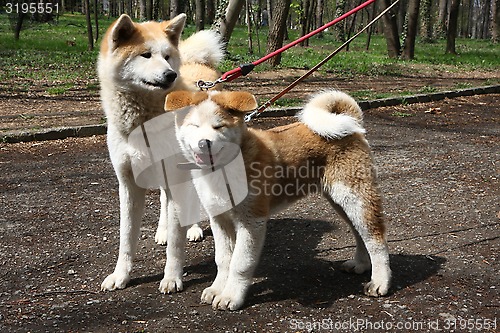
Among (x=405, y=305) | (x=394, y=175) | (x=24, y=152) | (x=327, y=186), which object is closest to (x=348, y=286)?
(x=405, y=305)

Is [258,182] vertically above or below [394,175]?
above

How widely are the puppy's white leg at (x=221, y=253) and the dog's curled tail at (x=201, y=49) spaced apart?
181cm

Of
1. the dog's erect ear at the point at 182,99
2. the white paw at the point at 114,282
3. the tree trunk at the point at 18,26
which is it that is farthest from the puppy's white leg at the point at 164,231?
the tree trunk at the point at 18,26

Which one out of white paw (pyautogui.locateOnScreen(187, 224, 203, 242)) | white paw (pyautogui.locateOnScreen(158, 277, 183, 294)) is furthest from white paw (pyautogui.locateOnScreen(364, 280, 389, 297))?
white paw (pyautogui.locateOnScreen(187, 224, 203, 242))

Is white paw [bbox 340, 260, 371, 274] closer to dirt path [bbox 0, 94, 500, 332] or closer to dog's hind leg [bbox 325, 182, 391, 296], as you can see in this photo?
dirt path [bbox 0, 94, 500, 332]

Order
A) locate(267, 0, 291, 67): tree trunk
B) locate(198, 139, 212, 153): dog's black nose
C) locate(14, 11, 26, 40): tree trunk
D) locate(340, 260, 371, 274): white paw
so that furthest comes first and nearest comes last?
locate(14, 11, 26, 40): tree trunk → locate(267, 0, 291, 67): tree trunk → locate(340, 260, 371, 274): white paw → locate(198, 139, 212, 153): dog's black nose

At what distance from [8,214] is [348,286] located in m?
3.31

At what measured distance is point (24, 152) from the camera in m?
7.44

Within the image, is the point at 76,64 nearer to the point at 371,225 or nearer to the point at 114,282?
the point at 114,282

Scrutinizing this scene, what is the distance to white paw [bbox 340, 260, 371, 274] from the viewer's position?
415 cm

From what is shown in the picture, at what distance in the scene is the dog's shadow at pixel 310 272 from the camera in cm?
382

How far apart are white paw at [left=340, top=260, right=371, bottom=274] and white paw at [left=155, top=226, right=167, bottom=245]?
61.6 inches

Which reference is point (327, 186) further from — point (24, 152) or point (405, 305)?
point (24, 152)

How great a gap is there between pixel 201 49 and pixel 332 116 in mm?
1635
